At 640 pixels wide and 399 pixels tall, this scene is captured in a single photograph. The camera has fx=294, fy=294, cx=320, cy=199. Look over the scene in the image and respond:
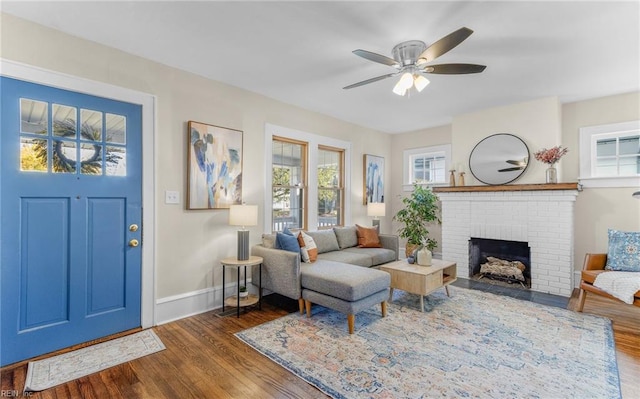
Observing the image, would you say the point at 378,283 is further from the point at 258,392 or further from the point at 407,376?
the point at 258,392

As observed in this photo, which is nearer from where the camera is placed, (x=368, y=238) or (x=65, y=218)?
(x=65, y=218)

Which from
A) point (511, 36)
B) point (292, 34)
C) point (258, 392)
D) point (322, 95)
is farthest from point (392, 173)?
point (258, 392)

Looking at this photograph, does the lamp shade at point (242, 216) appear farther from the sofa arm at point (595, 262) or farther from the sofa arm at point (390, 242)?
the sofa arm at point (595, 262)

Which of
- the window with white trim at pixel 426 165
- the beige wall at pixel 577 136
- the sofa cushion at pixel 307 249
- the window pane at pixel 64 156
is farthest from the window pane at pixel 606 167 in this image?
the window pane at pixel 64 156

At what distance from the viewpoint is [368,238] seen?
479cm

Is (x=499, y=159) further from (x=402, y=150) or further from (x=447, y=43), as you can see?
(x=447, y=43)

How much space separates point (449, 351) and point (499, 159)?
3.24m

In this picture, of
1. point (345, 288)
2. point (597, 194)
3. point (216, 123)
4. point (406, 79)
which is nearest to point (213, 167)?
point (216, 123)

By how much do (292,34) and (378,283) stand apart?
2448 mm

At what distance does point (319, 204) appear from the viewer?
16.3ft

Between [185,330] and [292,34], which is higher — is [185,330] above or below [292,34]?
below

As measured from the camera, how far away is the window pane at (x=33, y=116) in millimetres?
2303

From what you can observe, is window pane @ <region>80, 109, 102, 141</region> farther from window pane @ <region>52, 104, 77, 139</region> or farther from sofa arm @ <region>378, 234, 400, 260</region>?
sofa arm @ <region>378, 234, 400, 260</region>

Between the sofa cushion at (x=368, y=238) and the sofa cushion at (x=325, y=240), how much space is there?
47 cm
